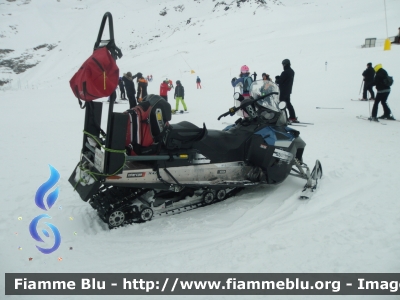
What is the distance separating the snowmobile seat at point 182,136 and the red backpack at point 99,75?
3.30 ft

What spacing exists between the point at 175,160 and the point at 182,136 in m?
0.30

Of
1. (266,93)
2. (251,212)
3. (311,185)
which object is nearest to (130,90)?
(266,93)

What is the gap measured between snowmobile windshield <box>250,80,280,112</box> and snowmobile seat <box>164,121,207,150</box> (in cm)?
112

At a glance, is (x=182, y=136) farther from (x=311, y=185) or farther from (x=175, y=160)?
(x=311, y=185)

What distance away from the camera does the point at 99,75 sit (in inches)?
115

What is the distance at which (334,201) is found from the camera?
13.8 feet

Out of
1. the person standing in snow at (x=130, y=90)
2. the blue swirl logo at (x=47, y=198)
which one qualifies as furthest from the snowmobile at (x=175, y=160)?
the person standing in snow at (x=130, y=90)

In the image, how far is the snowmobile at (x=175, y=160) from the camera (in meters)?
3.42

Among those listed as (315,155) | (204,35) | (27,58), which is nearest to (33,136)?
(315,155)

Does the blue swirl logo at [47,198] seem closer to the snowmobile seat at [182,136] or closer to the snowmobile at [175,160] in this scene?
the snowmobile at [175,160]

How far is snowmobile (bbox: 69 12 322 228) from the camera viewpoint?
134 inches

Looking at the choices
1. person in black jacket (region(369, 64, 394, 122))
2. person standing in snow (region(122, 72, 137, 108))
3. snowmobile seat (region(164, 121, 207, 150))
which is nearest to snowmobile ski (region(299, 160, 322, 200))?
snowmobile seat (region(164, 121, 207, 150))

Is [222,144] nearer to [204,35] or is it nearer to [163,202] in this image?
[163,202]

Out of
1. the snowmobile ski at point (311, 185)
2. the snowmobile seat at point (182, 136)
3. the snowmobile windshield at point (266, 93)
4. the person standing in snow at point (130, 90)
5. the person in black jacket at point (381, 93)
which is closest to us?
the snowmobile seat at point (182, 136)
